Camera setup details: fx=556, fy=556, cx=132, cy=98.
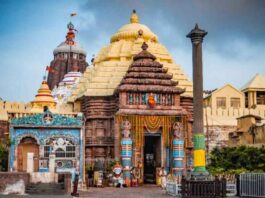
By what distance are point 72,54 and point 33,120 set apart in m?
51.0

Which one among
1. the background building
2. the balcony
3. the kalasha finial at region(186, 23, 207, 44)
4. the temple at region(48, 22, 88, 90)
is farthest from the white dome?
the kalasha finial at region(186, 23, 207, 44)

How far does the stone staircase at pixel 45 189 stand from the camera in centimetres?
2792

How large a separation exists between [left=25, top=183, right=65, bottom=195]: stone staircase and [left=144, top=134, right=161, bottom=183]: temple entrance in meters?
11.8

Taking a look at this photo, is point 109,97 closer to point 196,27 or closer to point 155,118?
point 155,118

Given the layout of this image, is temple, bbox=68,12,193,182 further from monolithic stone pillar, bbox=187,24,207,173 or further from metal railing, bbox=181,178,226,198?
metal railing, bbox=181,178,226,198

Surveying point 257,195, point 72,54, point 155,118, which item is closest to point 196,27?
point 257,195

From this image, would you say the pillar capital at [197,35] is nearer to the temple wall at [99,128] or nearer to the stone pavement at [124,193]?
the stone pavement at [124,193]

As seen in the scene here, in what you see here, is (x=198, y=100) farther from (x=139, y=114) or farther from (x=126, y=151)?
(x=139, y=114)

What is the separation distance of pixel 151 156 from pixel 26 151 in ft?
37.7

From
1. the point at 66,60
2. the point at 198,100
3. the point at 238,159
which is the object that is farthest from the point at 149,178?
the point at 66,60

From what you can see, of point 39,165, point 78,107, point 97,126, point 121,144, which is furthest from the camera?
point 78,107

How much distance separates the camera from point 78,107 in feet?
144

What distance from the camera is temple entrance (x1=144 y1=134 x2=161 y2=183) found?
39969 mm

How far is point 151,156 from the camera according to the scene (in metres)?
43.8
